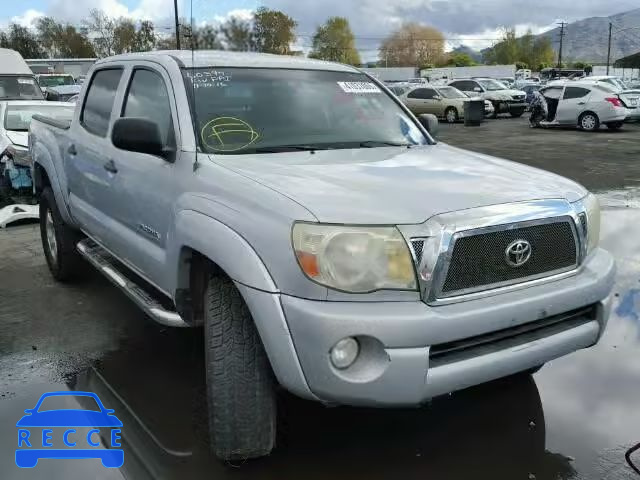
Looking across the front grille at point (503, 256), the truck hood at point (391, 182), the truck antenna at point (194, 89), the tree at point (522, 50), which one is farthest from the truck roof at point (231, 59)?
the tree at point (522, 50)

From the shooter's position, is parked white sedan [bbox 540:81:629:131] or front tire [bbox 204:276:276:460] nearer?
front tire [bbox 204:276:276:460]

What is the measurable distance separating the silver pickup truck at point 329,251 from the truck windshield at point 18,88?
1164 cm

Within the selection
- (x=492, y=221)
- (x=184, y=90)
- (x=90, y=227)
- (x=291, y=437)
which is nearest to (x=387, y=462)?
(x=291, y=437)

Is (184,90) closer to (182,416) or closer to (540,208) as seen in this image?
(182,416)

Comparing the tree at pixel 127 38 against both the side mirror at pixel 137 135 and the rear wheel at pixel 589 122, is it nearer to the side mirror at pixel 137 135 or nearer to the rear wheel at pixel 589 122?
the rear wheel at pixel 589 122

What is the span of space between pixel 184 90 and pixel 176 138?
12.0 inches

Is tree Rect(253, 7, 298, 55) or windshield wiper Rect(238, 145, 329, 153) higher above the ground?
tree Rect(253, 7, 298, 55)

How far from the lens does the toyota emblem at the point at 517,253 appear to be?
2.60 m

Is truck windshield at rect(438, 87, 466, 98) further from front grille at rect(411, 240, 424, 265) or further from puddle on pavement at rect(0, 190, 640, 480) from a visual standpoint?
front grille at rect(411, 240, 424, 265)

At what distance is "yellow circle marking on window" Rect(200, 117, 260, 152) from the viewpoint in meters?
3.31

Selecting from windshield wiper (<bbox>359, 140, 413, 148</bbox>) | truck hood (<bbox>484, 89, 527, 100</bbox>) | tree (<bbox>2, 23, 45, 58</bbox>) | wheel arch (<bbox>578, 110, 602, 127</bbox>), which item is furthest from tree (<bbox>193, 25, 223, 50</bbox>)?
tree (<bbox>2, 23, 45, 58</bbox>)

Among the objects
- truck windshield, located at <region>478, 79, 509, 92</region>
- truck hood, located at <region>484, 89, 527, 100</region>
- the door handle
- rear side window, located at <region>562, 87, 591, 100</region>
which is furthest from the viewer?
truck windshield, located at <region>478, 79, 509, 92</region>

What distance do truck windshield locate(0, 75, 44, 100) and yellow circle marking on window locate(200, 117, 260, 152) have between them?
39.5 feet

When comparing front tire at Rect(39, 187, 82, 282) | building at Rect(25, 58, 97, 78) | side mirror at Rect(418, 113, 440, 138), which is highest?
building at Rect(25, 58, 97, 78)
